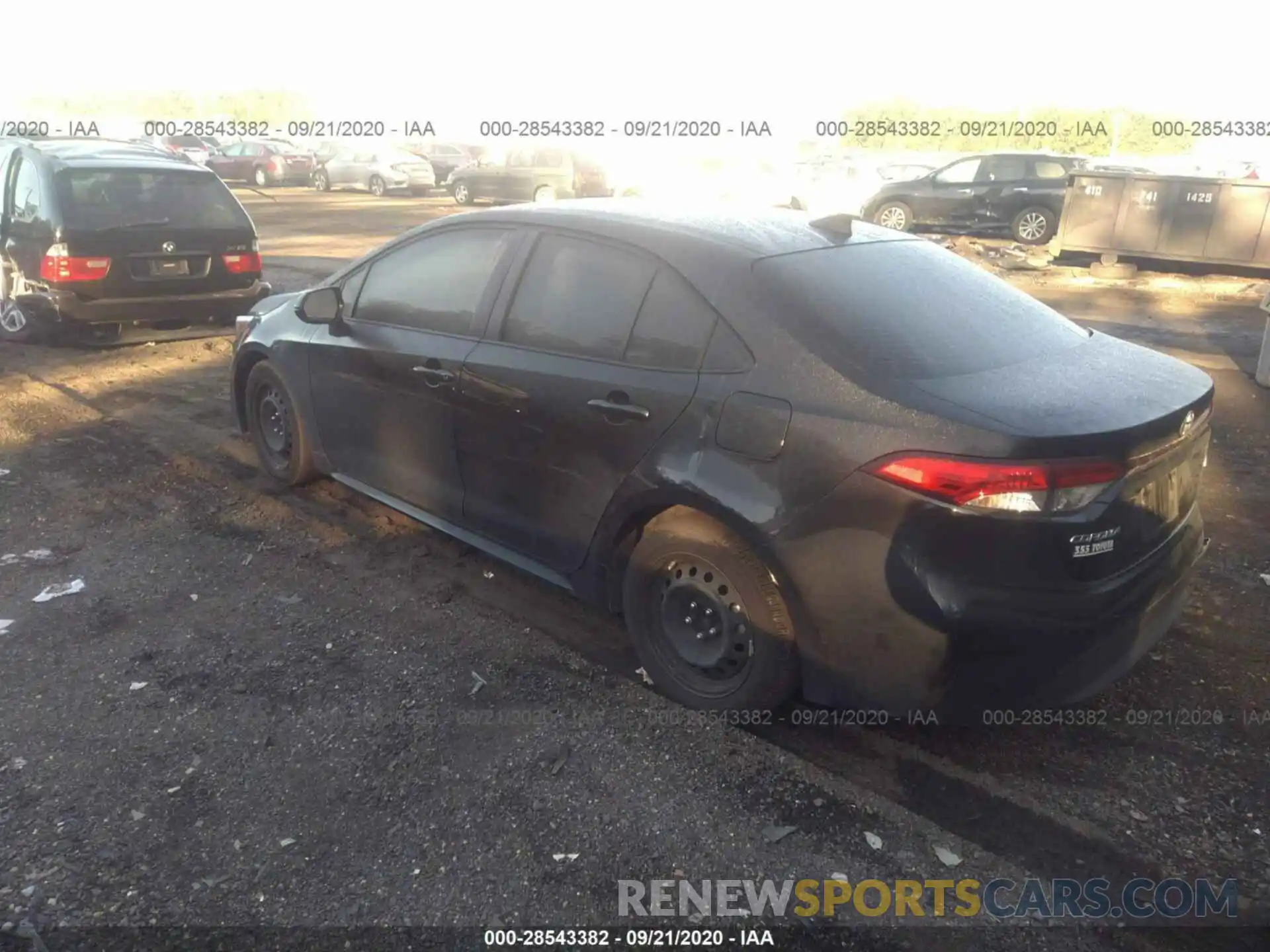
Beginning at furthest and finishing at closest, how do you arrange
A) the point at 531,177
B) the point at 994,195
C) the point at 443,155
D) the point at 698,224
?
1. the point at 443,155
2. the point at 531,177
3. the point at 994,195
4. the point at 698,224

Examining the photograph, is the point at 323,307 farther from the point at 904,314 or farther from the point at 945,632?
the point at 945,632

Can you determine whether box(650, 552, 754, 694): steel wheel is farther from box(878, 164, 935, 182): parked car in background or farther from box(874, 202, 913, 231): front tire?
box(878, 164, 935, 182): parked car in background

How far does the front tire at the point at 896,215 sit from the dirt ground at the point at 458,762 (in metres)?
14.3

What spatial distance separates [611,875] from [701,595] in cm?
98

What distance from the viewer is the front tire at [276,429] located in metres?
5.22

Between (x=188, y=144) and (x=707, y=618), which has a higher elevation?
(x=188, y=144)

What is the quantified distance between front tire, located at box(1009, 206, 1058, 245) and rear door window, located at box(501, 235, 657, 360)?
15479 millimetres

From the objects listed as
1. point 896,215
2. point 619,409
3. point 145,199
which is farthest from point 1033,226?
point 619,409

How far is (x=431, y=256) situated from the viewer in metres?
4.36

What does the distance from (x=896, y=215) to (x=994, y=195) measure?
6.09 feet

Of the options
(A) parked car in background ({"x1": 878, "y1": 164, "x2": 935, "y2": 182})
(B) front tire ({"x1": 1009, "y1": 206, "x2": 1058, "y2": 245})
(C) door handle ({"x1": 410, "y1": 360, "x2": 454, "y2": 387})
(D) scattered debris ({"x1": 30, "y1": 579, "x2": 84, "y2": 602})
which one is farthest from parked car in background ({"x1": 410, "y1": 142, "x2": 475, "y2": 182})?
(C) door handle ({"x1": 410, "y1": 360, "x2": 454, "y2": 387})

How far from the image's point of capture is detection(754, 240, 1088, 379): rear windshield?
122 inches

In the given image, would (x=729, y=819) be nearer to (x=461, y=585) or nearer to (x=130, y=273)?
(x=461, y=585)

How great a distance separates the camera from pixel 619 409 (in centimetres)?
341
